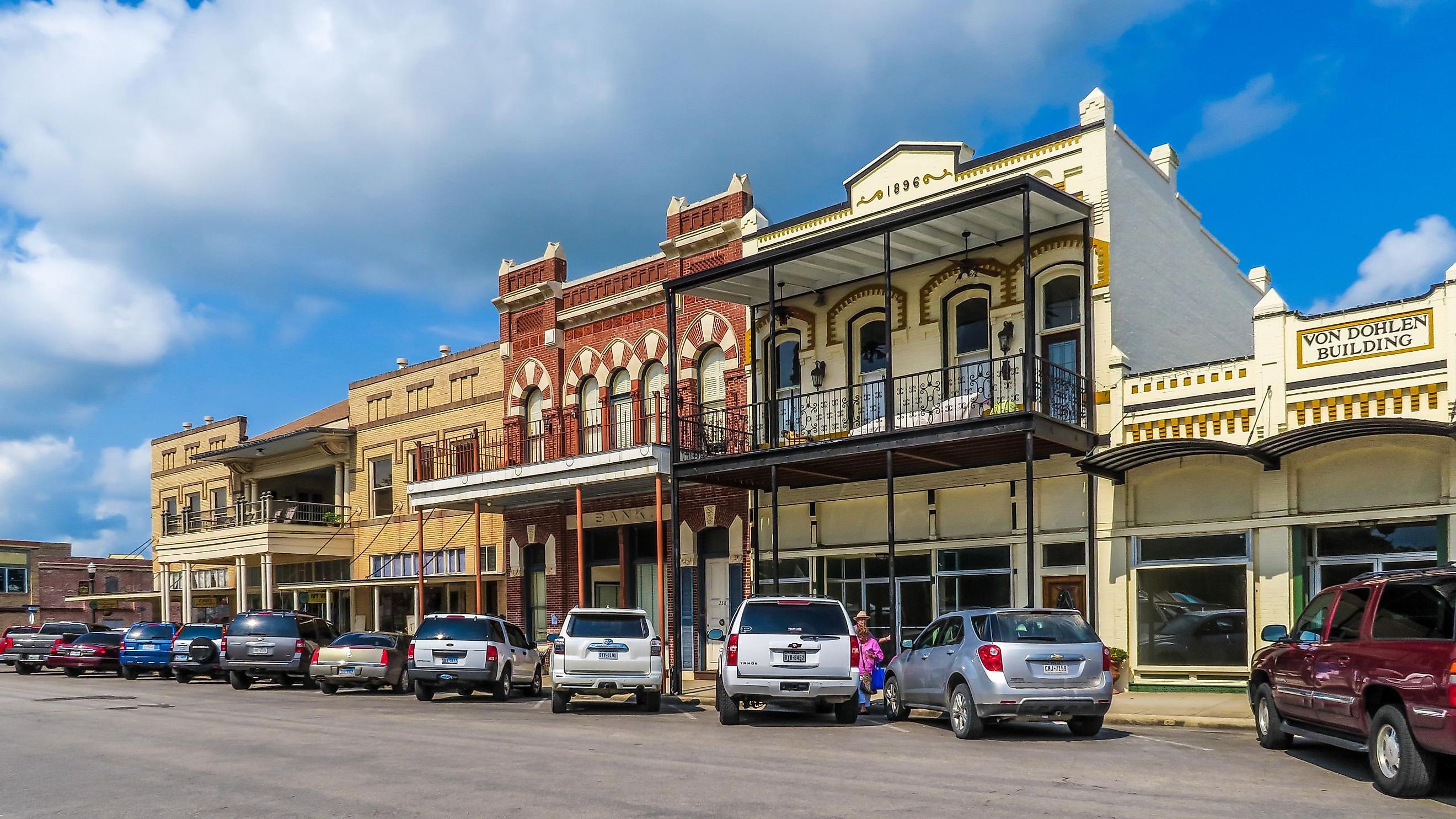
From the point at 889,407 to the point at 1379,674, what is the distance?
35.0 feet

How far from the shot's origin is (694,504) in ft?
90.4

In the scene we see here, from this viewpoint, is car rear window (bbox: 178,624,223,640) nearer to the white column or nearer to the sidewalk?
the white column

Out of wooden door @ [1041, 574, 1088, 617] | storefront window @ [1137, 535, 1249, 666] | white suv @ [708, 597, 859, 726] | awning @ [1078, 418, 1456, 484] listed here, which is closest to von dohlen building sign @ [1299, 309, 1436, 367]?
awning @ [1078, 418, 1456, 484]

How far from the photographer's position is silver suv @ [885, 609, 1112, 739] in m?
13.8

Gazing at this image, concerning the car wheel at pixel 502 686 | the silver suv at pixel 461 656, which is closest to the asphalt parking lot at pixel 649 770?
the silver suv at pixel 461 656

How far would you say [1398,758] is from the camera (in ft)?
32.4

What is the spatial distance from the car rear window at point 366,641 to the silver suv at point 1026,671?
512 inches

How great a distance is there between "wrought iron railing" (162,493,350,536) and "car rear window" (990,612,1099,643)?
25.8 m

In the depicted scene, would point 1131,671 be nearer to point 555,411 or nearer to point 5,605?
point 555,411

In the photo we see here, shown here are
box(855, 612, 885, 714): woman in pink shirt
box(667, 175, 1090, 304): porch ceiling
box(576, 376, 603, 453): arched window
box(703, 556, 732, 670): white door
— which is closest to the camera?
box(855, 612, 885, 714): woman in pink shirt

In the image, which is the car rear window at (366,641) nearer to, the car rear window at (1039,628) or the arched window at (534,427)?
the arched window at (534,427)

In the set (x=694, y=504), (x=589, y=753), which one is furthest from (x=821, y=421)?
(x=589, y=753)

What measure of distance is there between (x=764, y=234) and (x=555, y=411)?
7718mm

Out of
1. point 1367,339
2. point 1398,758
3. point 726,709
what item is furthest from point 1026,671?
point 1367,339
